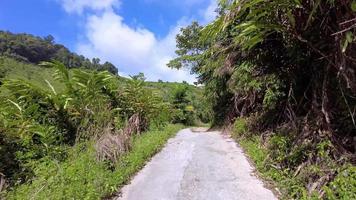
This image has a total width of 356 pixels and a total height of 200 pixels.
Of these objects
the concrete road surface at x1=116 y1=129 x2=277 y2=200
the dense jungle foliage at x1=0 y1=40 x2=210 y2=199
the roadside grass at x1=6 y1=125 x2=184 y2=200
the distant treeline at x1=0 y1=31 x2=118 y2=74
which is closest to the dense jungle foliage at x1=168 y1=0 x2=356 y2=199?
the concrete road surface at x1=116 y1=129 x2=277 y2=200

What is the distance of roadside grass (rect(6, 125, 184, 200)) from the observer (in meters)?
5.94

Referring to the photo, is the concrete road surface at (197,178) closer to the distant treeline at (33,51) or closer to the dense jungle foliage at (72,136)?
the dense jungle foliage at (72,136)

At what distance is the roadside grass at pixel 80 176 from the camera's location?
5.94 m

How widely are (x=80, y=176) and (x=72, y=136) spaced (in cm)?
308

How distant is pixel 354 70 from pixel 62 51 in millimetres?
44515

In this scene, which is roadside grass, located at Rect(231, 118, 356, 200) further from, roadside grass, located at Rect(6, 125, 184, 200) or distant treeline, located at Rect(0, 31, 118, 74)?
distant treeline, located at Rect(0, 31, 118, 74)

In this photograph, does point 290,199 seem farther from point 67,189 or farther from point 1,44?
point 1,44

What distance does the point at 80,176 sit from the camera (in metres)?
6.46

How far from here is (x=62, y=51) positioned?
47562 millimetres

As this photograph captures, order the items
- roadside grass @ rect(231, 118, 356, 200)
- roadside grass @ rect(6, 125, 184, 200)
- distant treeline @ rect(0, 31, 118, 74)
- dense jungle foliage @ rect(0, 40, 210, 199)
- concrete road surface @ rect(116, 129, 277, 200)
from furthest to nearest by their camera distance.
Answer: distant treeline @ rect(0, 31, 118, 74)
dense jungle foliage @ rect(0, 40, 210, 199)
concrete road surface @ rect(116, 129, 277, 200)
roadside grass @ rect(6, 125, 184, 200)
roadside grass @ rect(231, 118, 356, 200)

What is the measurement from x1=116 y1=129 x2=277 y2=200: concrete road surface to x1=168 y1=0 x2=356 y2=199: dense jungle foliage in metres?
0.44

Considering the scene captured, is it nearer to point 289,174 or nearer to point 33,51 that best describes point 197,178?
point 289,174

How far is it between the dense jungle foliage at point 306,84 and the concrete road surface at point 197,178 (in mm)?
439

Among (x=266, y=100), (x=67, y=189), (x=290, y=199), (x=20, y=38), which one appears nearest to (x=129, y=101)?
(x=266, y=100)
